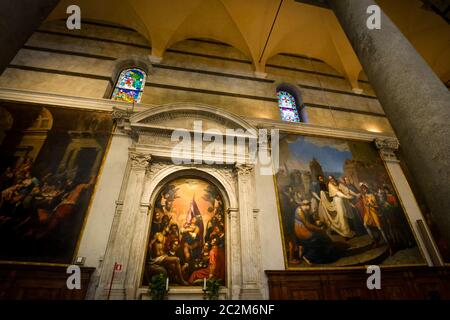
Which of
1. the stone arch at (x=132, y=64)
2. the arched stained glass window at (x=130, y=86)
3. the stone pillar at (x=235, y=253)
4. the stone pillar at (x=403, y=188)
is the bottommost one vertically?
the stone pillar at (x=235, y=253)

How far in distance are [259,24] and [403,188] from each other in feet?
24.8

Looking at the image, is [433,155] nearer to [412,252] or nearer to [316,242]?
[316,242]

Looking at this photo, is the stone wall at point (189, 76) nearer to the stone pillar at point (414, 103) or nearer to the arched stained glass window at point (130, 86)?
the arched stained glass window at point (130, 86)

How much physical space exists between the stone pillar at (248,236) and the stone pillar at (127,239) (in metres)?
2.28

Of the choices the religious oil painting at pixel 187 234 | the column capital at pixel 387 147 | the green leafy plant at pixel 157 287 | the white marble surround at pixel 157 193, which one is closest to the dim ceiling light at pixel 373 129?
the column capital at pixel 387 147

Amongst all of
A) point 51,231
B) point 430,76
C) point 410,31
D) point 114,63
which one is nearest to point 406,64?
point 430,76

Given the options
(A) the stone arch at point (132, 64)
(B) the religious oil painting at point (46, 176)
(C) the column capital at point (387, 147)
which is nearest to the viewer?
(B) the religious oil painting at point (46, 176)

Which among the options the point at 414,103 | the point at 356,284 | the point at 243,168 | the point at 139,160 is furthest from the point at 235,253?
the point at 414,103

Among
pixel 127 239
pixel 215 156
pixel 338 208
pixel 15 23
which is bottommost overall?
pixel 127 239

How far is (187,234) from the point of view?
5.30 metres

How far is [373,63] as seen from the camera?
2.85 meters

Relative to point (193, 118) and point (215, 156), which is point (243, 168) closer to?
point (215, 156)

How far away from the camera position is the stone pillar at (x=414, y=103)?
76.2 inches

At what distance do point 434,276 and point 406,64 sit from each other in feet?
19.3
